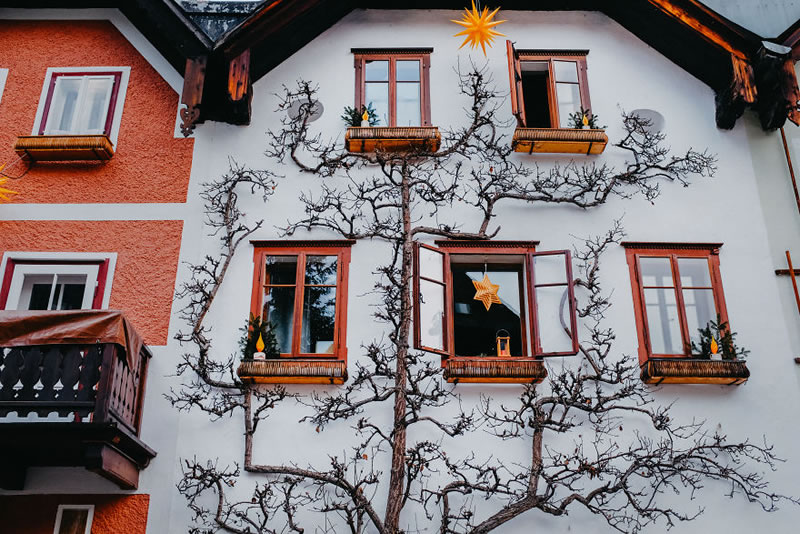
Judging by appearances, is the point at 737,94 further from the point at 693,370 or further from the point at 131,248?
the point at 131,248

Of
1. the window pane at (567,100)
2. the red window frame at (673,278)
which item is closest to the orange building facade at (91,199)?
the window pane at (567,100)

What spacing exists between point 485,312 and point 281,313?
2.22m

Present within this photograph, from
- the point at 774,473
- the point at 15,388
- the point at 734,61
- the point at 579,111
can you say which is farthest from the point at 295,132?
the point at 774,473

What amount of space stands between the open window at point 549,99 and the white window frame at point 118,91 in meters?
4.56

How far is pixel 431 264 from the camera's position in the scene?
9734 millimetres

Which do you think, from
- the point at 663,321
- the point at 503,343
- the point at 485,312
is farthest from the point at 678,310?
the point at 485,312

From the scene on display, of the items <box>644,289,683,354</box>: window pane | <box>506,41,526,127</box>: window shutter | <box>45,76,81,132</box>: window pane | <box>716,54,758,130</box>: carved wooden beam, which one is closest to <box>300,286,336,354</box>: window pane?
<box>506,41,526,127</box>: window shutter

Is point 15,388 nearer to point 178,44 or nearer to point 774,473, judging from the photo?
point 178,44

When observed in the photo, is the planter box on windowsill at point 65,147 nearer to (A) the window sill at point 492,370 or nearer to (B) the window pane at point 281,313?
(B) the window pane at point 281,313

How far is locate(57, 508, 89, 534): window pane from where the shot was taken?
8.90 m

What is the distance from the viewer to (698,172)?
10.6 meters

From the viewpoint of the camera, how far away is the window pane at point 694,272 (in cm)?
1006

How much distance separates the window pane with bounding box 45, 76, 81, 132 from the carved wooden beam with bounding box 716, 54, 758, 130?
7633 millimetres

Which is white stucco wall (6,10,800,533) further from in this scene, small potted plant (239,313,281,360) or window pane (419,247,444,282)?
window pane (419,247,444,282)
